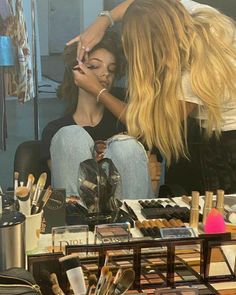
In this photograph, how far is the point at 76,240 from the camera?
145cm

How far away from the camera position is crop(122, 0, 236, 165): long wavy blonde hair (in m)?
2.07

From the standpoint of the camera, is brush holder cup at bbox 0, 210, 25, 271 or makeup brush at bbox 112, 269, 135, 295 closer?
makeup brush at bbox 112, 269, 135, 295

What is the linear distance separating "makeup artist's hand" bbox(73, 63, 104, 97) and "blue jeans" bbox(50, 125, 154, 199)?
151mm

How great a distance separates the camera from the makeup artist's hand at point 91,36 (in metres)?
2.02

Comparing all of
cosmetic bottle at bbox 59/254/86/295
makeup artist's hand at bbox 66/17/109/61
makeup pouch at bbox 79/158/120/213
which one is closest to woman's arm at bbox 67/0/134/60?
makeup artist's hand at bbox 66/17/109/61

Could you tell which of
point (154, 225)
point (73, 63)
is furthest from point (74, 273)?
point (73, 63)

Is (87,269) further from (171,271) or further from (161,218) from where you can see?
(161,218)

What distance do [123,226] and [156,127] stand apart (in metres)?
0.75

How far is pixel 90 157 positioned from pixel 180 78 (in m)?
0.45

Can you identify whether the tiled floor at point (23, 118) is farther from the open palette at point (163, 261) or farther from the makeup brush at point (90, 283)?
the makeup brush at point (90, 283)

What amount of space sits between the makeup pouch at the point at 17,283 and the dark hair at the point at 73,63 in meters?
1.06

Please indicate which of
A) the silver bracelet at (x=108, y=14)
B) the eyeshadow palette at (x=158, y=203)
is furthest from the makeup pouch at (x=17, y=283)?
the silver bracelet at (x=108, y=14)

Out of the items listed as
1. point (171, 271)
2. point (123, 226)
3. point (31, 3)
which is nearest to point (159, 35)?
point (31, 3)

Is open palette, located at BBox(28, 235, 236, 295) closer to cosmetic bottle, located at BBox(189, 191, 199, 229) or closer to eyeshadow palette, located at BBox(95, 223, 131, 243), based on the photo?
eyeshadow palette, located at BBox(95, 223, 131, 243)
